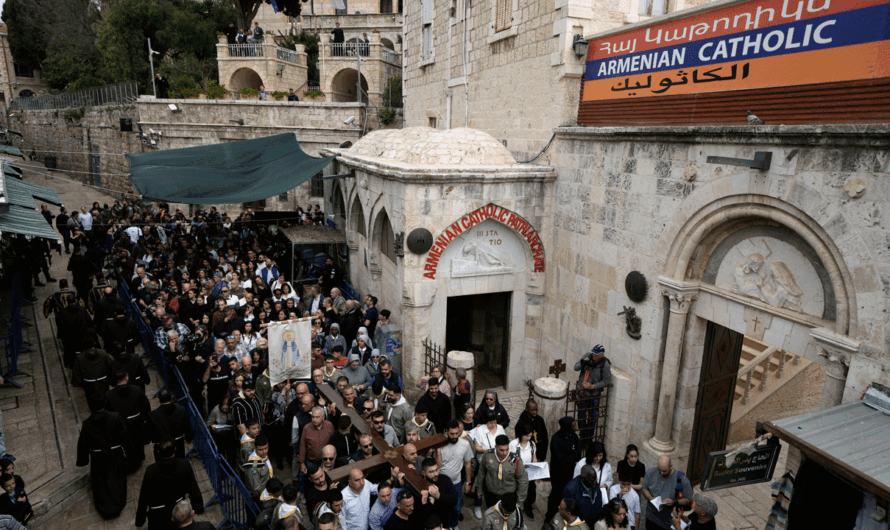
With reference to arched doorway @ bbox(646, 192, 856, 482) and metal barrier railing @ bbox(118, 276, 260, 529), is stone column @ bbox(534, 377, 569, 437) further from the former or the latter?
metal barrier railing @ bbox(118, 276, 260, 529)

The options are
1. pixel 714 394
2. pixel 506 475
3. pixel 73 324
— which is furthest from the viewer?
pixel 73 324

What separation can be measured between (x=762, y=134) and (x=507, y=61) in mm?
6401

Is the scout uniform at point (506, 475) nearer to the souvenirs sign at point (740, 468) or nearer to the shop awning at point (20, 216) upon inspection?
the souvenirs sign at point (740, 468)

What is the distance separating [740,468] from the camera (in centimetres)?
476

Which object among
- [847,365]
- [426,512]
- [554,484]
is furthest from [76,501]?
[847,365]

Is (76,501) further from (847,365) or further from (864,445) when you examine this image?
(847,365)

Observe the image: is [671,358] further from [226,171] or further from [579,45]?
[226,171]

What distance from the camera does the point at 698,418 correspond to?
7.27 metres

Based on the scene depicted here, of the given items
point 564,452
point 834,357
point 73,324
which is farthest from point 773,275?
point 73,324

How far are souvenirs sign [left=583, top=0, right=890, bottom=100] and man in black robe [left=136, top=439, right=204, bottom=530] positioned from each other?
290 inches

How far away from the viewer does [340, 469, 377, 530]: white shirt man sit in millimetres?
4895

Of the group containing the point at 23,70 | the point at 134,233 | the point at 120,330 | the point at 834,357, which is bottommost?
the point at 120,330

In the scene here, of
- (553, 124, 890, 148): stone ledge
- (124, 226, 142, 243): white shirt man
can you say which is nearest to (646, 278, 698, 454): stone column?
(553, 124, 890, 148): stone ledge

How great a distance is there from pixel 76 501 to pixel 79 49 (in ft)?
123
